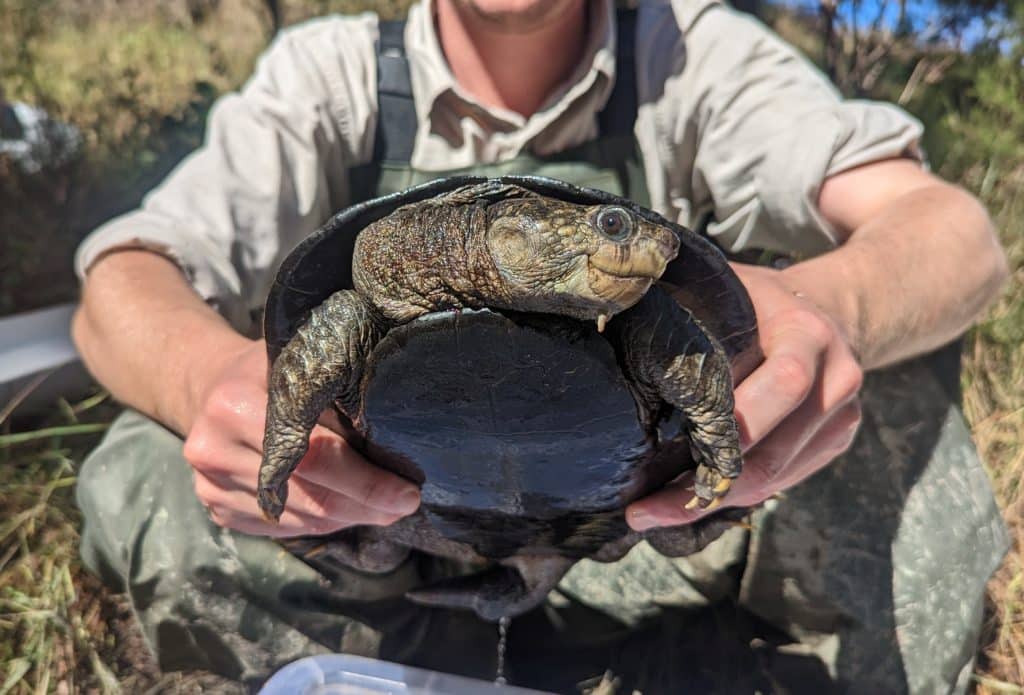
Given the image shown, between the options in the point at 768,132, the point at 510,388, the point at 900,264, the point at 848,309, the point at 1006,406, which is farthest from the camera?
→ the point at 1006,406

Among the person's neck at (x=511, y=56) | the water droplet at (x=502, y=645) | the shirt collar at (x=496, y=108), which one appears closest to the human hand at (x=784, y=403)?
the water droplet at (x=502, y=645)

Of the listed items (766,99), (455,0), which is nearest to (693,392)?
(766,99)

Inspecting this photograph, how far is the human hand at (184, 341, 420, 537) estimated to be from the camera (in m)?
1.07

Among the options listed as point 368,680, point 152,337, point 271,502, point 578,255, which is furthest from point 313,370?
point 368,680

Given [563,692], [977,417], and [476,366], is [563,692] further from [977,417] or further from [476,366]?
[977,417]

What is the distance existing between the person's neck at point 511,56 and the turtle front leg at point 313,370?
1.06 m

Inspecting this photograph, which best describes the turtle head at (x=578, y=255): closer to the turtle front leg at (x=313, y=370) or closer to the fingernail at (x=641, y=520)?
the turtle front leg at (x=313, y=370)

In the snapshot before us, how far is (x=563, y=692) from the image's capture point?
5.38ft

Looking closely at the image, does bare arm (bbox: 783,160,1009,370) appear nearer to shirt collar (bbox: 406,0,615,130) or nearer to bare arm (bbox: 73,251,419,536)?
shirt collar (bbox: 406,0,615,130)

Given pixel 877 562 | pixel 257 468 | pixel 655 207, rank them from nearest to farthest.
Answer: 1. pixel 257 468
2. pixel 877 562
3. pixel 655 207

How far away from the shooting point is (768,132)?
1.68 m

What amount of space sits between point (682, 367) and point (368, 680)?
97 centimetres

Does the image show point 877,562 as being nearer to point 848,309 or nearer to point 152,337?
point 848,309

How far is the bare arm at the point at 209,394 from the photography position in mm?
1087
